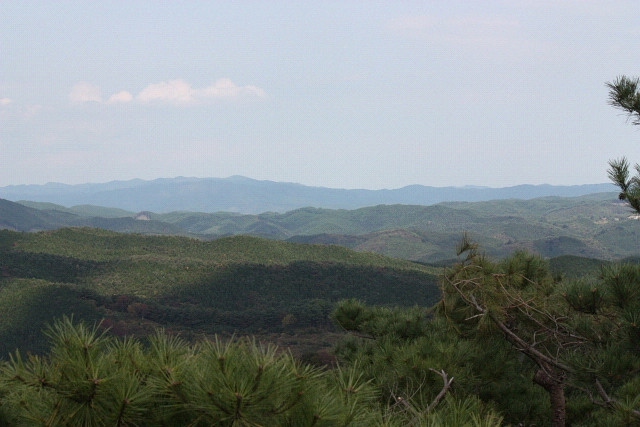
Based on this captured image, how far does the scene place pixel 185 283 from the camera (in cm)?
6144

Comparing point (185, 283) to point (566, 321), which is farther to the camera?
point (185, 283)

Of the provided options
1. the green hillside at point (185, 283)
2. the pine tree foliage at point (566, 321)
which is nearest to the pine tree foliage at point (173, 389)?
the pine tree foliage at point (566, 321)

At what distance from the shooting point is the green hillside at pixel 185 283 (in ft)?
157

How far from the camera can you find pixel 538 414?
318 inches

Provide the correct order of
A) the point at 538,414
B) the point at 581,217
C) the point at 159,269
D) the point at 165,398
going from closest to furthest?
the point at 165,398 → the point at 538,414 → the point at 159,269 → the point at 581,217

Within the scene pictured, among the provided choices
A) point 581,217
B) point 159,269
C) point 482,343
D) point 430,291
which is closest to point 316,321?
point 430,291

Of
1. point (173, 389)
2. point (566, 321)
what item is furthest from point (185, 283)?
point (173, 389)

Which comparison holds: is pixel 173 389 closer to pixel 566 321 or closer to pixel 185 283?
pixel 566 321

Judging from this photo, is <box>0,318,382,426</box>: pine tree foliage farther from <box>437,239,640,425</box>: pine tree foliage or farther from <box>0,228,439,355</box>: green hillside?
<box>0,228,439,355</box>: green hillside

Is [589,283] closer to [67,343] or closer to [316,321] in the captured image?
[67,343]

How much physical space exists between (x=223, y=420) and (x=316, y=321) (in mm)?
51027

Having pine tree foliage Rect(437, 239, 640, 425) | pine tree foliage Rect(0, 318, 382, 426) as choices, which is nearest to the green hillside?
pine tree foliage Rect(437, 239, 640, 425)

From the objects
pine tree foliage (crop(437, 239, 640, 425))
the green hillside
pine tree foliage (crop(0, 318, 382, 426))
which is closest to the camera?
pine tree foliage (crop(0, 318, 382, 426))

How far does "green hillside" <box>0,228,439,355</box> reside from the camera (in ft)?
157
